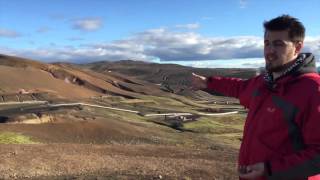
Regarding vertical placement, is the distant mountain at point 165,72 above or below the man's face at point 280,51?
below

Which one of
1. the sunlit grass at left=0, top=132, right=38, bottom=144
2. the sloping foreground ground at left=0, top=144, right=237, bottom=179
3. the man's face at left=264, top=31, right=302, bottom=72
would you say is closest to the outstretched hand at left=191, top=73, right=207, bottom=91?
the man's face at left=264, top=31, right=302, bottom=72

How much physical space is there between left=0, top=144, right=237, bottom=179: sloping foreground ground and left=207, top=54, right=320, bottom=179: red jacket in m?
7.38

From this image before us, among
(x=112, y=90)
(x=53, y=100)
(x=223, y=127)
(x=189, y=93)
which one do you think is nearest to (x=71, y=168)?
(x=223, y=127)

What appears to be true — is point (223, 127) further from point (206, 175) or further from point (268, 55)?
point (268, 55)

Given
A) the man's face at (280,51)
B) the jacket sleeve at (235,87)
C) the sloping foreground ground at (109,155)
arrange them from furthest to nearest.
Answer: the sloping foreground ground at (109,155) < the jacket sleeve at (235,87) < the man's face at (280,51)

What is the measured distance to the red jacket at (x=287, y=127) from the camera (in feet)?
12.6

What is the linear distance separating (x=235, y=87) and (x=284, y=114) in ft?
3.06

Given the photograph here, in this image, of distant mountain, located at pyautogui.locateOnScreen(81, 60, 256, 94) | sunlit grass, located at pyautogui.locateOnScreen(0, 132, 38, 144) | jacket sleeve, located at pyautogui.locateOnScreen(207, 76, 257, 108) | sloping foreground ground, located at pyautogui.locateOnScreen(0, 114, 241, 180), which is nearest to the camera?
jacket sleeve, located at pyautogui.locateOnScreen(207, 76, 257, 108)

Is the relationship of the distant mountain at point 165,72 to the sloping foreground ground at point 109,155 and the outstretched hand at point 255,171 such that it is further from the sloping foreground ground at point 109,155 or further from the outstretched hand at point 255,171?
the outstretched hand at point 255,171

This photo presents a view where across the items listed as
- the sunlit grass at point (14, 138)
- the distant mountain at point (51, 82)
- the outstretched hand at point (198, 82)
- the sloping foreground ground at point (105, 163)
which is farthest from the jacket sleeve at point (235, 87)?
the distant mountain at point (51, 82)

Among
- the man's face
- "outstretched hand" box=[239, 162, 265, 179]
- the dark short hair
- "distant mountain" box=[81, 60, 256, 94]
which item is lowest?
"distant mountain" box=[81, 60, 256, 94]

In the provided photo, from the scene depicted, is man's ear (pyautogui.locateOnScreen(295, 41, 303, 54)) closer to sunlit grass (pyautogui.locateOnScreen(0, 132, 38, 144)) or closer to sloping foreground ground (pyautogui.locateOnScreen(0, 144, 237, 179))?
sloping foreground ground (pyautogui.locateOnScreen(0, 144, 237, 179))

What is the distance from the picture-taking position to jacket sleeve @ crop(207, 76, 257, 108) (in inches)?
181

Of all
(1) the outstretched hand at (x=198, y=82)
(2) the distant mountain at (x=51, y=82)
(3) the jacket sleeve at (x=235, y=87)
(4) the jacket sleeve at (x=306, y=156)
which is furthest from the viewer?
(2) the distant mountain at (x=51, y=82)
